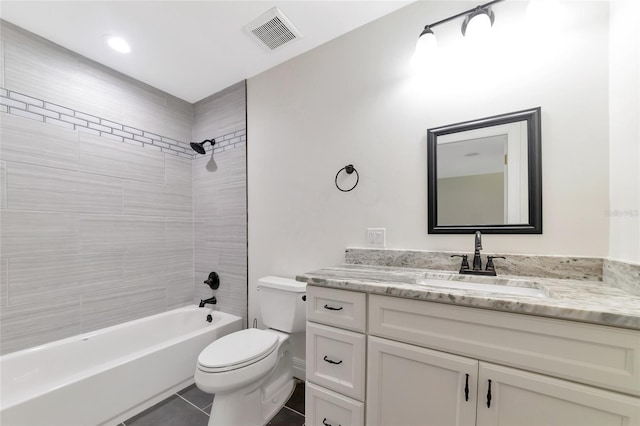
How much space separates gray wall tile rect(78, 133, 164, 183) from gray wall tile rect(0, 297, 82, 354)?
3.22 feet

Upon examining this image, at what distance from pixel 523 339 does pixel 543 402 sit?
0.18 meters

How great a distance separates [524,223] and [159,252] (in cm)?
272

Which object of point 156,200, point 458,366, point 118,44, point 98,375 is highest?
point 118,44

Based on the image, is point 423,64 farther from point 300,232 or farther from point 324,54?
point 300,232

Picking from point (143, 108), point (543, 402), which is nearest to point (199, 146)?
point (143, 108)

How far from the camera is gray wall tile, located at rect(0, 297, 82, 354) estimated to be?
156 centimetres

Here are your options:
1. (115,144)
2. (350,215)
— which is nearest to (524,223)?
(350,215)

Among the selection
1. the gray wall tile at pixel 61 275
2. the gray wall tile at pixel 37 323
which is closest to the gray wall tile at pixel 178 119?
the gray wall tile at pixel 61 275

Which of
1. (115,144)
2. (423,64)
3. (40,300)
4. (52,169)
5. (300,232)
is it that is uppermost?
(423,64)

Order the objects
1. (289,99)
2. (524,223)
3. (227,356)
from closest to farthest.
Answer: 1. (524,223)
2. (227,356)
3. (289,99)

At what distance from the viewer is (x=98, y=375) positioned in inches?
56.2

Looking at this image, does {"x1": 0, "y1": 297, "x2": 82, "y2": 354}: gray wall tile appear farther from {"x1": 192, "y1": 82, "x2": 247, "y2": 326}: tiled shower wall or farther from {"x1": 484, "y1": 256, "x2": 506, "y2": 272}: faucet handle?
{"x1": 484, "y1": 256, "x2": 506, "y2": 272}: faucet handle

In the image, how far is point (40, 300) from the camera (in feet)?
5.54

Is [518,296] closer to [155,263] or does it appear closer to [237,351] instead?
[237,351]
